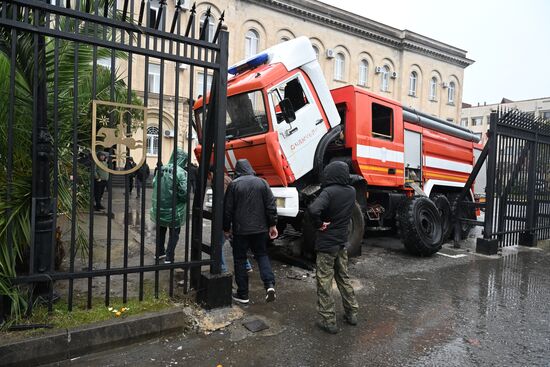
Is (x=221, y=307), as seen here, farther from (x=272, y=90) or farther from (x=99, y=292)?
(x=272, y=90)

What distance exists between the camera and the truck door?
5848mm

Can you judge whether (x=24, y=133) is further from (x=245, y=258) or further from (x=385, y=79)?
(x=385, y=79)

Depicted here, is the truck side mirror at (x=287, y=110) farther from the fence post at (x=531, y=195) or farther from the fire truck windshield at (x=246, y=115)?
the fence post at (x=531, y=195)

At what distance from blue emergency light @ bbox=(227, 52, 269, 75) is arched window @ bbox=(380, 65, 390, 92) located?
27.1 metres

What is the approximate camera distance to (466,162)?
9922mm

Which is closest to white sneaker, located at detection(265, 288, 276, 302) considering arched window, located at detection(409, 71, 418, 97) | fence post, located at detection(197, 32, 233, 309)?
fence post, located at detection(197, 32, 233, 309)

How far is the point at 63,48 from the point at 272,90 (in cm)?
281

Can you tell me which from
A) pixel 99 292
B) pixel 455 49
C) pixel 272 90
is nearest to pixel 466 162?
pixel 272 90

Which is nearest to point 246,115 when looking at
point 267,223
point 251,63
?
point 251,63

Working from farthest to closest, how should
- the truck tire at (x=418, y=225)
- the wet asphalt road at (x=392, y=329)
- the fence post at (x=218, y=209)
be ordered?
the truck tire at (x=418, y=225)
the fence post at (x=218, y=209)
the wet asphalt road at (x=392, y=329)

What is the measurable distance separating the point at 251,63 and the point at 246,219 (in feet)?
10.4

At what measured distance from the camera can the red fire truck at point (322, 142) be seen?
230 inches

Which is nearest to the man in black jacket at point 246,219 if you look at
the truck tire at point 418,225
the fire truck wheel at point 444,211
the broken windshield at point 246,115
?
the broken windshield at point 246,115

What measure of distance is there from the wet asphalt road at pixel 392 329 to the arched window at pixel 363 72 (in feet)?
85.1
